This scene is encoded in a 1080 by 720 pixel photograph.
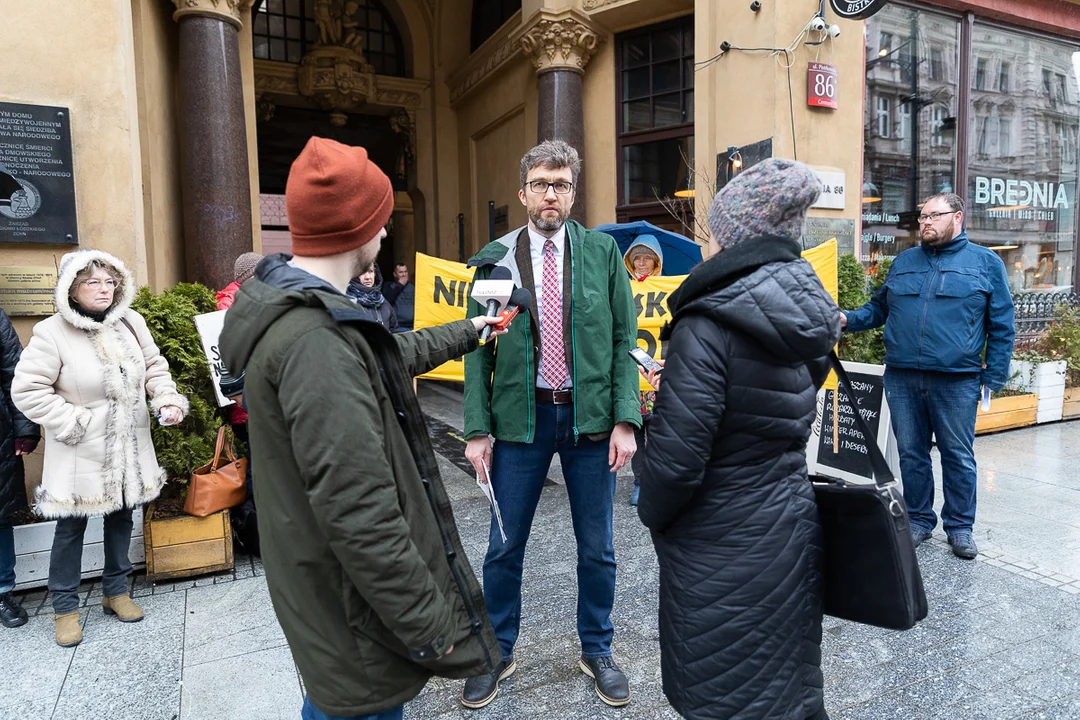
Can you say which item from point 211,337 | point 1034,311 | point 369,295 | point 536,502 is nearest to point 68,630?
point 211,337

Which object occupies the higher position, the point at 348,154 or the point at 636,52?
the point at 636,52

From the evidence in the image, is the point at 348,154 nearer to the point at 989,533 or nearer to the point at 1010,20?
the point at 989,533

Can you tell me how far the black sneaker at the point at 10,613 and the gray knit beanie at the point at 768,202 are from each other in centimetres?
390

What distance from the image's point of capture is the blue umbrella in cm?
594

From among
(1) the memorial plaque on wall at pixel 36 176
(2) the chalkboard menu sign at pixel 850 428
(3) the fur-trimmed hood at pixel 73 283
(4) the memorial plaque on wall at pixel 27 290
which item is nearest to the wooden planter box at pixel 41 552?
(3) the fur-trimmed hood at pixel 73 283

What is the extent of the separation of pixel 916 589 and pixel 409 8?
13.9 m

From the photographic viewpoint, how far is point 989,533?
454 cm

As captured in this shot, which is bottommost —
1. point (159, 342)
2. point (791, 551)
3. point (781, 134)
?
point (791, 551)

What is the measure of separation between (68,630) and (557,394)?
269 centimetres

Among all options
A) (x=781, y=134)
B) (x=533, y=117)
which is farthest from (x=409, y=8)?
(x=781, y=134)

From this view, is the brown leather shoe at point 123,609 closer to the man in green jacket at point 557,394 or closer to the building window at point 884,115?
the man in green jacket at point 557,394

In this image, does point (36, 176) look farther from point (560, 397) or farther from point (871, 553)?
point (871, 553)

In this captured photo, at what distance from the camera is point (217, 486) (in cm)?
404

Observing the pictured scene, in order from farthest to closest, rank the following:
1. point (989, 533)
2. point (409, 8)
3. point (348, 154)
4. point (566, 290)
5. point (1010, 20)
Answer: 1. point (409, 8)
2. point (1010, 20)
3. point (989, 533)
4. point (566, 290)
5. point (348, 154)
